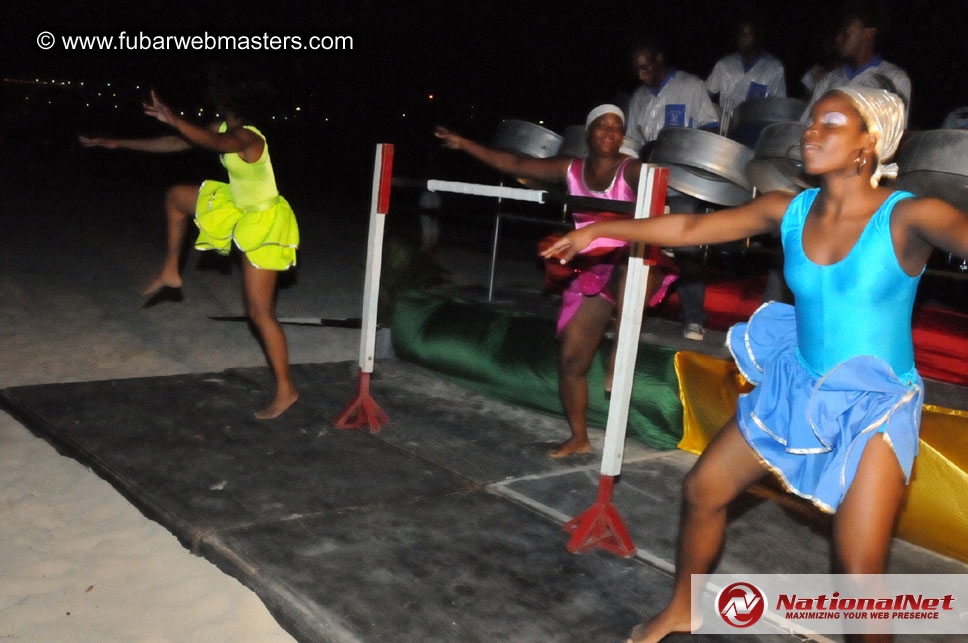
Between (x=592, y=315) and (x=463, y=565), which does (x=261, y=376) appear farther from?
(x=463, y=565)

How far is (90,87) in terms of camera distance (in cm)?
3866

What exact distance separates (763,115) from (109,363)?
4149 mm

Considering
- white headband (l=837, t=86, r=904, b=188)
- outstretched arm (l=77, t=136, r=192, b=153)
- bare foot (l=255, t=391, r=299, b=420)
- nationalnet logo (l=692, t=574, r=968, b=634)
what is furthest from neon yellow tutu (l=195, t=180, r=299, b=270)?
white headband (l=837, t=86, r=904, b=188)

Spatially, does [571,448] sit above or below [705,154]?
below

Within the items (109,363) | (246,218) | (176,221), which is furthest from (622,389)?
(109,363)

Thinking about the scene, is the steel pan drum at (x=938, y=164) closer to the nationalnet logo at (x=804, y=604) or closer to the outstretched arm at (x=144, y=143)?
the nationalnet logo at (x=804, y=604)

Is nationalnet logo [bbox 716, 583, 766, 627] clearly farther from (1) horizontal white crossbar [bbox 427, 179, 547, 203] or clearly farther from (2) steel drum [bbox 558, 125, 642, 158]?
(2) steel drum [bbox 558, 125, 642, 158]

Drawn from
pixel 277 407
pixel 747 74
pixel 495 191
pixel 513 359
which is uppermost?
pixel 747 74

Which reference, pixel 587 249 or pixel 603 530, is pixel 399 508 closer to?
pixel 603 530

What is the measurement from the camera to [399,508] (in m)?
3.58

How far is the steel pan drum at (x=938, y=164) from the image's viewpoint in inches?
141

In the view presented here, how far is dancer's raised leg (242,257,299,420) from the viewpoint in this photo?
14.5ft

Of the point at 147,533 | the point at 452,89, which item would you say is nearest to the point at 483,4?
the point at 452,89

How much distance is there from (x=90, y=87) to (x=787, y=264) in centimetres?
4135
